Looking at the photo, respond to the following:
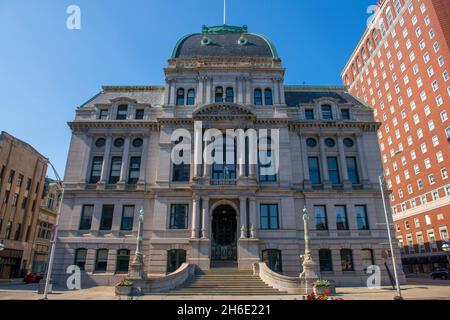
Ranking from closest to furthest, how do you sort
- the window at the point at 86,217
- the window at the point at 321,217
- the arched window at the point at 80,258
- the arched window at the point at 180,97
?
the arched window at the point at 80,258 → the window at the point at 86,217 → the window at the point at 321,217 → the arched window at the point at 180,97

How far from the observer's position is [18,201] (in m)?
47.2

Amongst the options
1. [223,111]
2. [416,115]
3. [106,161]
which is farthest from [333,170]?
[416,115]

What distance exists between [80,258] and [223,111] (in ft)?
74.2

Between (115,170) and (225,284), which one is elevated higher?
(115,170)

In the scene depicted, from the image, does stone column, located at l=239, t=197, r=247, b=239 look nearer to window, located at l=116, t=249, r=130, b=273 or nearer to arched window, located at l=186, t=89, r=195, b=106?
window, located at l=116, t=249, r=130, b=273

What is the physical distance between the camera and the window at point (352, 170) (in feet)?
114

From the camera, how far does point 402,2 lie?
68.2 metres

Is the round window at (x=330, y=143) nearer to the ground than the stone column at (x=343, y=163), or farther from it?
farther from it

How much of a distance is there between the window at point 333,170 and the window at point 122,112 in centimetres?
2639

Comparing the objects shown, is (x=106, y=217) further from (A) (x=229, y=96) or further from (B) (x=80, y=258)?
(A) (x=229, y=96)

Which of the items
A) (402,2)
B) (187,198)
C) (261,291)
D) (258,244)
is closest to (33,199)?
(187,198)

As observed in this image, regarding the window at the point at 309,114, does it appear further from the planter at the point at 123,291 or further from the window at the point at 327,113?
the planter at the point at 123,291

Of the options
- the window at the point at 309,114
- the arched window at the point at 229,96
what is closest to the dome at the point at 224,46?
the arched window at the point at 229,96

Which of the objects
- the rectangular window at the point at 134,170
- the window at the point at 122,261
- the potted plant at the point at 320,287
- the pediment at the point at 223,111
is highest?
the pediment at the point at 223,111
